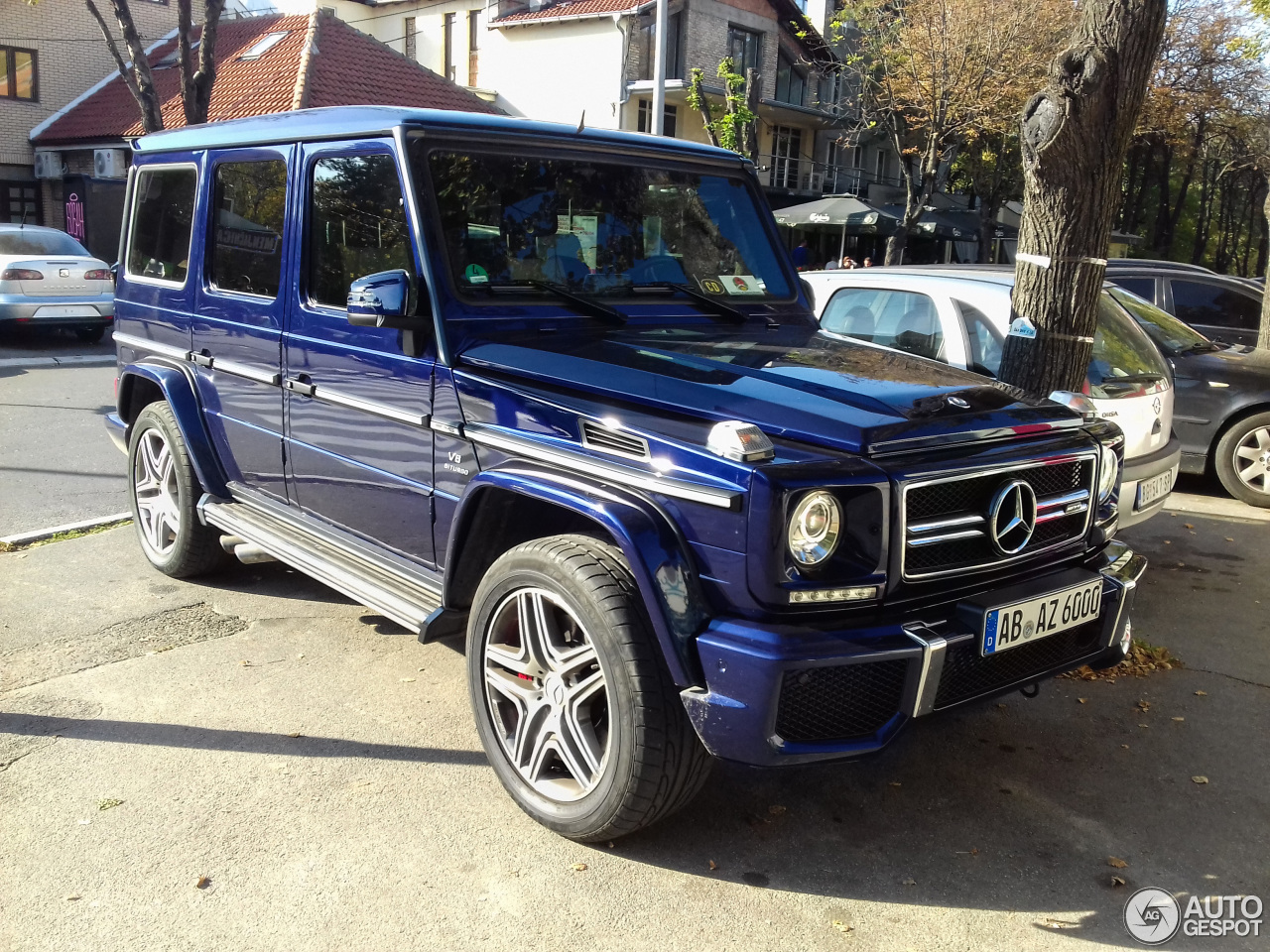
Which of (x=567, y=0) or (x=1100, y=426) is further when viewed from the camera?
(x=567, y=0)

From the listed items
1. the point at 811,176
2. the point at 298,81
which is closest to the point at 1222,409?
the point at 298,81

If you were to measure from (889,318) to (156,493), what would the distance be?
4299 millimetres

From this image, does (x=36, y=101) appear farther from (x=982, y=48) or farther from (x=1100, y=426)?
(x=1100, y=426)

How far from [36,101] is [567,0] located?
49.2 ft

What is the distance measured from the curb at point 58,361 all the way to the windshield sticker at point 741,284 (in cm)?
1178

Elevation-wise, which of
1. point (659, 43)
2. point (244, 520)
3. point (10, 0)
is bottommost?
point (244, 520)

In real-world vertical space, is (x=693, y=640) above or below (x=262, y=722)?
above

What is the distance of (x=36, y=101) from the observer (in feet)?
94.3

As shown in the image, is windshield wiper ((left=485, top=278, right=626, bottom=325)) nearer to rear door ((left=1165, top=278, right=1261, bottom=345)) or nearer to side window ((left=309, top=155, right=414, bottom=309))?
side window ((left=309, top=155, right=414, bottom=309))

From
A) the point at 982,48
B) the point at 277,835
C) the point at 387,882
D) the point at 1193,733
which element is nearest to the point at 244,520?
the point at 277,835

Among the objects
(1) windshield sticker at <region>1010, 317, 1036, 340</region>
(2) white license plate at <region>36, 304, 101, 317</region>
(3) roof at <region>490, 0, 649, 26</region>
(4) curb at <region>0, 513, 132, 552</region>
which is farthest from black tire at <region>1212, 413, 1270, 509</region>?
(3) roof at <region>490, 0, 649, 26</region>

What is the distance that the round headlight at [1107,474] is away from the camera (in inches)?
141

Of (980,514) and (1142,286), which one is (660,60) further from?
(980,514)

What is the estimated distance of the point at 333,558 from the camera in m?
4.19
